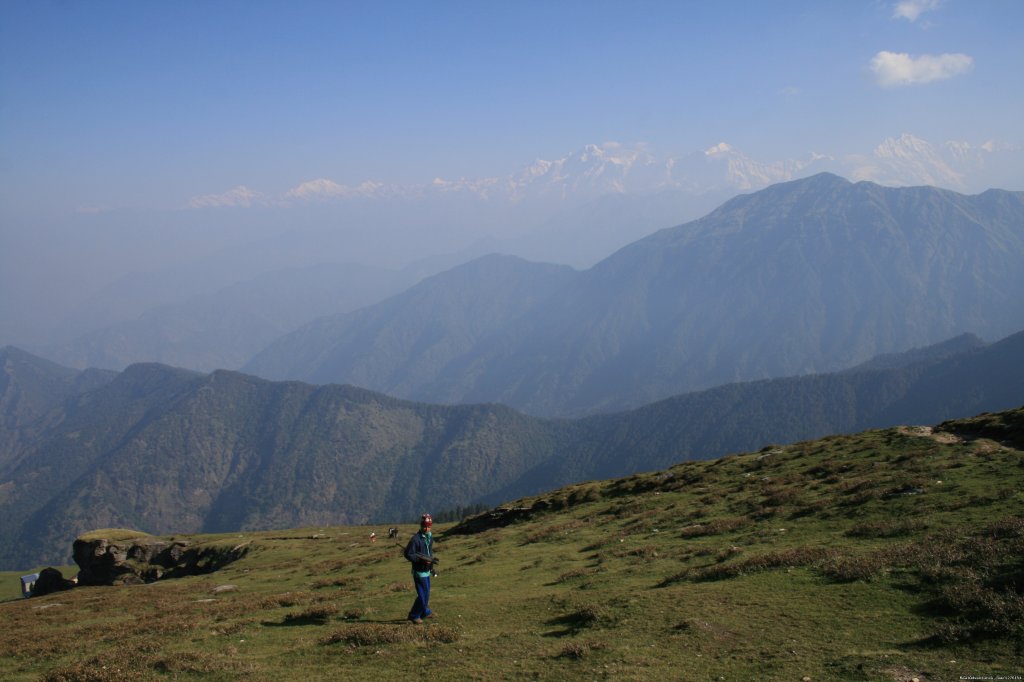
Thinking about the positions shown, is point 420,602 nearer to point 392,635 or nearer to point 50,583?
point 392,635

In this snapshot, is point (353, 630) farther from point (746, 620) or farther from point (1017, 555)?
point (1017, 555)

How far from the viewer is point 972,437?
38.5m

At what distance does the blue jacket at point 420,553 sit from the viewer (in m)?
21.5

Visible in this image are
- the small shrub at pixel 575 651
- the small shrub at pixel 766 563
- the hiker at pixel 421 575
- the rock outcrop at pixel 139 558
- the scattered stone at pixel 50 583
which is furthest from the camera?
the rock outcrop at pixel 139 558

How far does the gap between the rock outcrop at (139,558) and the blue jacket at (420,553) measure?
181ft

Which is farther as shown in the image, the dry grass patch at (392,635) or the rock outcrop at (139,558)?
the rock outcrop at (139,558)

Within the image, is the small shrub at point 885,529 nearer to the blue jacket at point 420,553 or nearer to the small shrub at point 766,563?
the small shrub at point 766,563

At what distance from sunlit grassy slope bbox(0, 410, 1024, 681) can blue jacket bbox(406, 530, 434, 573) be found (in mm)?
1931

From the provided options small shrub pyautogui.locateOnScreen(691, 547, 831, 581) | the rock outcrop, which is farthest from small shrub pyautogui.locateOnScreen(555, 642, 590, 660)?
the rock outcrop

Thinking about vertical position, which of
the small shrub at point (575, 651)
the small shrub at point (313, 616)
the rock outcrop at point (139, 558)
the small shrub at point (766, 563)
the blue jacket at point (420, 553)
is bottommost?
the rock outcrop at point (139, 558)

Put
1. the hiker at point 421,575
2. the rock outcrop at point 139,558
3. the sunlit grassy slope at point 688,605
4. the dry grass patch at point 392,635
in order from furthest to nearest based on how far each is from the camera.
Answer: the rock outcrop at point 139,558 → the hiker at point 421,575 → the dry grass patch at point 392,635 → the sunlit grassy slope at point 688,605

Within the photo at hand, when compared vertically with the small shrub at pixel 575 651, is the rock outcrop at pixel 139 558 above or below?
below

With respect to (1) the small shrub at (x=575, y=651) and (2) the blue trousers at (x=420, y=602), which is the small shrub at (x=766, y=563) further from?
(2) the blue trousers at (x=420, y=602)

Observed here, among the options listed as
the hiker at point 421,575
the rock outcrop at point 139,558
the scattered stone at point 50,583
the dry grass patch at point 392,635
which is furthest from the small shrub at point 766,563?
the scattered stone at point 50,583
